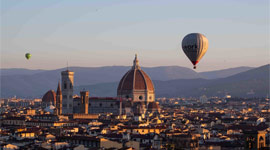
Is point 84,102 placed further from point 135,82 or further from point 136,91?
point 135,82

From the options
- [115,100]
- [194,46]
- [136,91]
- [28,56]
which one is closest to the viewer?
[194,46]

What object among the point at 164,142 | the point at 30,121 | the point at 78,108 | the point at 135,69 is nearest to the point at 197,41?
the point at 164,142

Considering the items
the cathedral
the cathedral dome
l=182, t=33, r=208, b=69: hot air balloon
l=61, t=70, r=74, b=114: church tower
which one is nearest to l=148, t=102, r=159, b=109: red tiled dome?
the cathedral

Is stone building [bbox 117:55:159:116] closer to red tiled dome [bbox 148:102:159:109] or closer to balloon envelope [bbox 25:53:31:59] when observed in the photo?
red tiled dome [bbox 148:102:159:109]

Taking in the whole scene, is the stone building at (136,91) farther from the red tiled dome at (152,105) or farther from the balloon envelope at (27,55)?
the balloon envelope at (27,55)

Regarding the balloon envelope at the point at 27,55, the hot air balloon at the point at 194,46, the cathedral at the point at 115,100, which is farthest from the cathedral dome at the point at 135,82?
the hot air balloon at the point at 194,46

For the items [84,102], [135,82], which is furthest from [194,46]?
[135,82]
